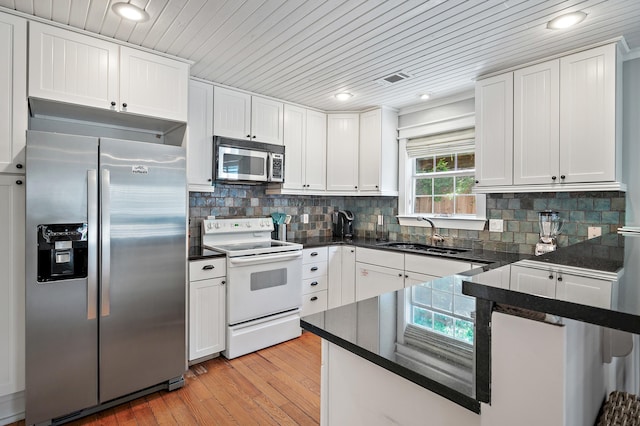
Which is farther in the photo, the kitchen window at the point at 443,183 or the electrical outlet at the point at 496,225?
the kitchen window at the point at 443,183

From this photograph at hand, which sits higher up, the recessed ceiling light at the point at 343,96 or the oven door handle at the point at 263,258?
the recessed ceiling light at the point at 343,96

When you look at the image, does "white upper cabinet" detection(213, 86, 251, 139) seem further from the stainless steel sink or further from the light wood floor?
the light wood floor

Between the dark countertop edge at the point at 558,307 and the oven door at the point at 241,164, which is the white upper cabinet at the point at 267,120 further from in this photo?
the dark countertop edge at the point at 558,307

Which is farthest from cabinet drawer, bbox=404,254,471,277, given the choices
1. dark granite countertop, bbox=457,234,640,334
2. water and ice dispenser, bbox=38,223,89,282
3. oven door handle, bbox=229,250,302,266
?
water and ice dispenser, bbox=38,223,89,282

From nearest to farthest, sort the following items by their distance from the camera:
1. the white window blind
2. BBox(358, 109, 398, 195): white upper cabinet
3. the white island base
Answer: the white island base
the white window blind
BBox(358, 109, 398, 195): white upper cabinet

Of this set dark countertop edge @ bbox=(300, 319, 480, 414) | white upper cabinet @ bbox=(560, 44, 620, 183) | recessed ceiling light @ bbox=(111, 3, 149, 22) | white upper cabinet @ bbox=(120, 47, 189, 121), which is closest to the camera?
dark countertop edge @ bbox=(300, 319, 480, 414)

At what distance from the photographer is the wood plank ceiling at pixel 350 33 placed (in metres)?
1.91

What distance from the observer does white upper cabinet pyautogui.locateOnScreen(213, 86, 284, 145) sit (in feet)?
10.5

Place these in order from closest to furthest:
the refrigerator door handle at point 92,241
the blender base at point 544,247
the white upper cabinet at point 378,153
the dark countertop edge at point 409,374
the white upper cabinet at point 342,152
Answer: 1. the dark countertop edge at point 409,374
2. the refrigerator door handle at point 92,241
3. the blender base at point 544,247
4. the white upper cabinet at point 378,153
5. the white upper cabinet at point 342,152

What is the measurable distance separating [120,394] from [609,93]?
3.75 metres

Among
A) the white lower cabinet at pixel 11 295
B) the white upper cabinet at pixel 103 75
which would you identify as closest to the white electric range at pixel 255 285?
the white upper cabinet at pixel 103 75

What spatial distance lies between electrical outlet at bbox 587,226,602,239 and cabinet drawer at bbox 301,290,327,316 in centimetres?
239

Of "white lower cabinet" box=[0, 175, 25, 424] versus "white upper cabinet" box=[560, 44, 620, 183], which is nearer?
"white lower cabinet" box=[0, 175, 25, 424]

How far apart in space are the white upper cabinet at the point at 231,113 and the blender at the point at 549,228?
2.70 metres
